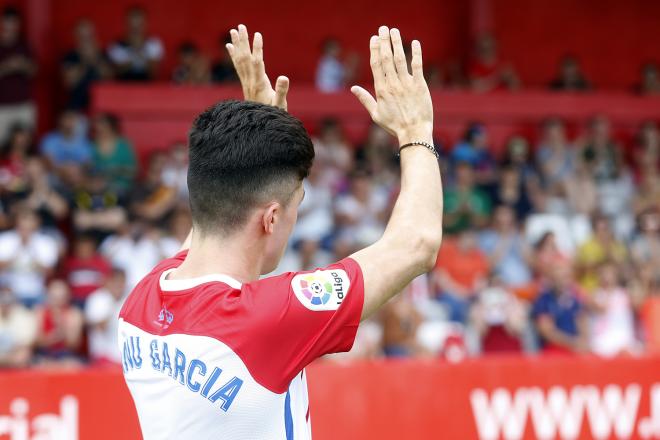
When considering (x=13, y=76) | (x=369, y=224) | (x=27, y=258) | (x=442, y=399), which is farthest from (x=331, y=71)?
(x=442, y=399)

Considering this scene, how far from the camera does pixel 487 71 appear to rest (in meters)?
16.2

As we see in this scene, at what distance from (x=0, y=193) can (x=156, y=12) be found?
5.45 meters

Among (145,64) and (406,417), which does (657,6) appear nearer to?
(145,64)

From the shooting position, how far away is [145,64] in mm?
14344

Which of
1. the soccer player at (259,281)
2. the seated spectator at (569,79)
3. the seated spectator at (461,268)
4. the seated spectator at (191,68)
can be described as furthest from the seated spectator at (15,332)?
the seated spectator at (569,79)

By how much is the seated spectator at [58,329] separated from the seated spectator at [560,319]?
4.51 meters

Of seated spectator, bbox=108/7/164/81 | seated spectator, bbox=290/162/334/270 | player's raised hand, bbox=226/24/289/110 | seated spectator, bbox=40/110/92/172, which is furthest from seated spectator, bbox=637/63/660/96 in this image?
player's raised hand, bbox=226/24/289/110

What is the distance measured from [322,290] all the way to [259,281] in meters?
0.16

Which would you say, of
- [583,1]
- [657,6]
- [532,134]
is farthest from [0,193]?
[657,6]

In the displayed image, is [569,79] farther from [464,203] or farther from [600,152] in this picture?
[464,203]

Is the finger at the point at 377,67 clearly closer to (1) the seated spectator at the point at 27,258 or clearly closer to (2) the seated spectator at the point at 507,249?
(1) the seated spectator at the point at 27,258

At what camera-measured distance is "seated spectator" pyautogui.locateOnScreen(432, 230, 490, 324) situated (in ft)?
38.2

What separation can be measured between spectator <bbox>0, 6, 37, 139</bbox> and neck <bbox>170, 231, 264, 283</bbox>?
37.1 feet

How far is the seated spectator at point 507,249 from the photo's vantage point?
1242 centimetres
